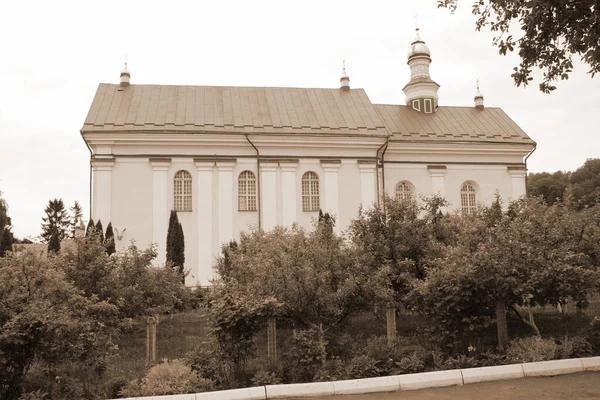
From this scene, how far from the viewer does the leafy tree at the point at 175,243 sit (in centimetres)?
2647

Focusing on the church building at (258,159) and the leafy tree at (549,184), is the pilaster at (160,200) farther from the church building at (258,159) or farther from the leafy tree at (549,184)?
the leafy tree at (549,184)

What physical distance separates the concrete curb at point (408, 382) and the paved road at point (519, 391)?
16 centimetres

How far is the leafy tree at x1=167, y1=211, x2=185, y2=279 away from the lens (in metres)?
26.5

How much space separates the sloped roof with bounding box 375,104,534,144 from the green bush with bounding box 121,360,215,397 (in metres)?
22.8

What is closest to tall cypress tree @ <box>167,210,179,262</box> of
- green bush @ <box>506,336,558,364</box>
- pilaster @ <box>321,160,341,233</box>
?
pilaster @ <box>321,160,341,233</box>

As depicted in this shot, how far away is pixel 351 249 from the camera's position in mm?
14219

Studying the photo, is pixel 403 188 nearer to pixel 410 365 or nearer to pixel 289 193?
pixel 289 193

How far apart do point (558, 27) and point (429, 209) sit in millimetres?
7858

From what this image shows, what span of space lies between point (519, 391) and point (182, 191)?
21.8m

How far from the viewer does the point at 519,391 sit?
1005cm

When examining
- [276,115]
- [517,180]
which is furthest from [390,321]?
[517,180]

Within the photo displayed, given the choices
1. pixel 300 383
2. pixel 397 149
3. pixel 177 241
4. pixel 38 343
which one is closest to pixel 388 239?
pixel 300 383

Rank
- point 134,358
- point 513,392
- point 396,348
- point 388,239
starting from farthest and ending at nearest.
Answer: point 388,239 → point 134,358 → point 396,348 → point 513,392

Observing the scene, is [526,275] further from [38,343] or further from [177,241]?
[177,241]
